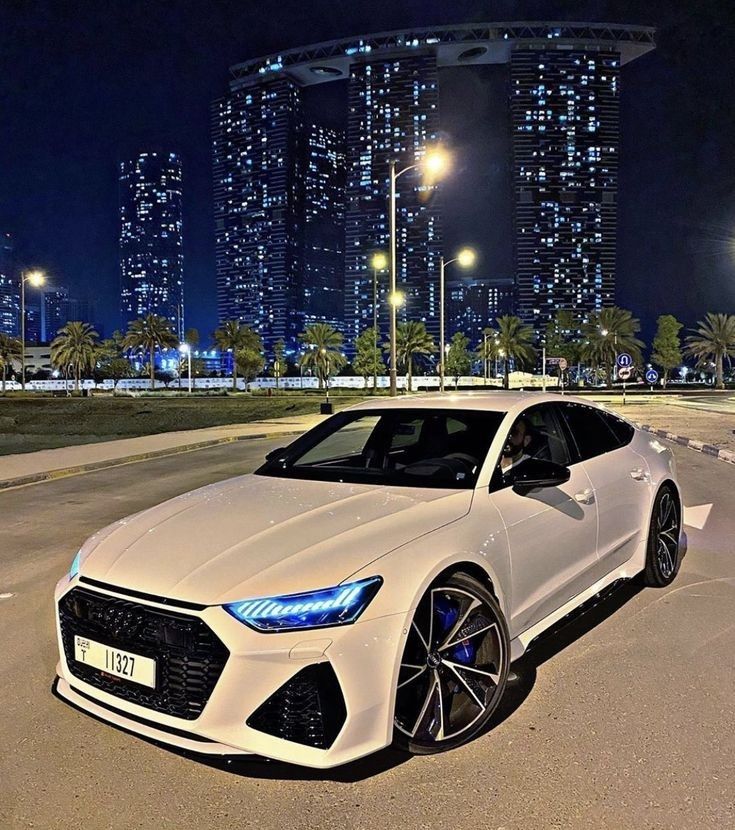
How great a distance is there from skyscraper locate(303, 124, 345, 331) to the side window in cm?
18615

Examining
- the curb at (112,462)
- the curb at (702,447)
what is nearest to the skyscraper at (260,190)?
the curb at (112,462)

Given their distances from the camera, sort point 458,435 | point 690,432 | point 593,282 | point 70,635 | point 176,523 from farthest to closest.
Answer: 1. point 593,282
2. point 690,432
3. point 458,435
4. point 176,523
5. point 70,635

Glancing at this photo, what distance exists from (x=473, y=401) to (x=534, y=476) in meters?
0.98

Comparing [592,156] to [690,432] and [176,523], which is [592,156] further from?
[176,523]

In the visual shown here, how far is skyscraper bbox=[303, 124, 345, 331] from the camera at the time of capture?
18262 cm

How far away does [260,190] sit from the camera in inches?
6914

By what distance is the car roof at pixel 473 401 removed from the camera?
4436 mm

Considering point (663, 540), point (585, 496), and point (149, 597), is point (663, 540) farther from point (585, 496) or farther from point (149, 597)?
point (149, 597)

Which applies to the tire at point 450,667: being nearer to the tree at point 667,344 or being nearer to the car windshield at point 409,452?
the car windshield at point 409,452

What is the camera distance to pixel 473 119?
16825 centimetres

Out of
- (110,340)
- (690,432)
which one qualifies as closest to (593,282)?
(110,340)

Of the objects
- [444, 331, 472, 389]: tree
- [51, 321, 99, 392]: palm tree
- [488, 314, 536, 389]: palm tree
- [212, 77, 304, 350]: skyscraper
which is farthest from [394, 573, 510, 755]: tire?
[212, 77, 304, 350]: skyscraper

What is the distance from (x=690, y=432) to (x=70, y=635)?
21.3 metres

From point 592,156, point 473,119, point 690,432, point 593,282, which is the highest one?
point 473,119
